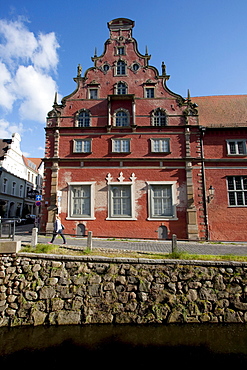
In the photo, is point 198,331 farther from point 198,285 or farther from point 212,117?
point 212,117

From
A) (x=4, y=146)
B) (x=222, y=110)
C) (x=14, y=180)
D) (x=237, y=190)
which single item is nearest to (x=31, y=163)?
(x=14, y=180)

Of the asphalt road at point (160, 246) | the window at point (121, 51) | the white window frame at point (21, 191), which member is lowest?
the asphalt road at point (160, 246)

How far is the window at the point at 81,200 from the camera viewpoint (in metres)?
16.4

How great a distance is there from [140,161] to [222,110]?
909 centimetres

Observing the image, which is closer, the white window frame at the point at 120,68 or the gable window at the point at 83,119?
the gable window at the point at 83,119

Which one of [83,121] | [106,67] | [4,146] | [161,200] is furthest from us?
[4,146]

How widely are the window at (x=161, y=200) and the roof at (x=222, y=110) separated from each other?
20.5ft

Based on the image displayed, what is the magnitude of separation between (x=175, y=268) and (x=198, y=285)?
3.19ft

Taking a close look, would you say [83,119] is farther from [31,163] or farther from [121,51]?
[31,163]

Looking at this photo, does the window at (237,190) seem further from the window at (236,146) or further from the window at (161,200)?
the window at (161,200)

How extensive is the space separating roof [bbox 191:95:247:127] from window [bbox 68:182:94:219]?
1069 cm

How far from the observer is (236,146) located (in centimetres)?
1698

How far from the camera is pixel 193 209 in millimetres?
15758

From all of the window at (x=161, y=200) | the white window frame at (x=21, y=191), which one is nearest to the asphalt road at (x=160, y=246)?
the window at (x=161, y=200)
